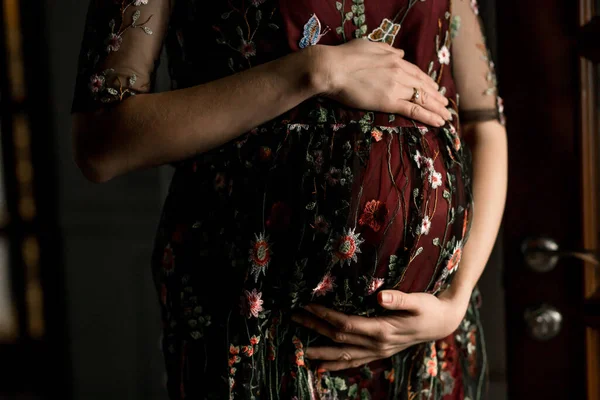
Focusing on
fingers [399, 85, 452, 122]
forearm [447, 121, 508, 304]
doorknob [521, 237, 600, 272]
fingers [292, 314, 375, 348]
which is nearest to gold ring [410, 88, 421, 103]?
fingers [399, 85, 452, 122]

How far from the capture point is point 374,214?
2.56ft

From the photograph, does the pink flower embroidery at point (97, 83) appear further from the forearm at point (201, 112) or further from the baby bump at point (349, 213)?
the baby bump at point (349, 213)

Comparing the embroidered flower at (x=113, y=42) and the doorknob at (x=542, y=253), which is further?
the doorknob at (x=542, y=253)

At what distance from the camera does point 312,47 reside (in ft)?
2.55

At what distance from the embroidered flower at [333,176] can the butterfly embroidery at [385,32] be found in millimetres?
207

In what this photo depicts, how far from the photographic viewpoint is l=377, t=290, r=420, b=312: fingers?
2.59 ft

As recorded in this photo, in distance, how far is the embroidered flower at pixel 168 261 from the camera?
0.85 metres

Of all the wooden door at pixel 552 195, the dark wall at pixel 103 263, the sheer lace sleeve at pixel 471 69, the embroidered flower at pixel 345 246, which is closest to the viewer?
the embroidered flower at pixel 345 246

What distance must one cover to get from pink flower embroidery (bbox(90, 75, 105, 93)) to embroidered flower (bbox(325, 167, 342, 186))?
31 centimetres

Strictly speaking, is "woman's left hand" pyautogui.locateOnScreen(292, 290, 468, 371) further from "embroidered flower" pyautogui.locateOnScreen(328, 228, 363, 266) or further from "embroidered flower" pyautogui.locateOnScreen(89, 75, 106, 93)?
"embroidered flower" pyautogui.locateOnScreen(89, 75, 106, 93)

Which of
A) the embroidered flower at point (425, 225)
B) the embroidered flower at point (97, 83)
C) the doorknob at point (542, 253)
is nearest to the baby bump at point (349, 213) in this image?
the embroidered flower at point (425, 225)

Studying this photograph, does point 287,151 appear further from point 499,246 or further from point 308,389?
point 499,246

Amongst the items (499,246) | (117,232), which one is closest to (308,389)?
(499,246)

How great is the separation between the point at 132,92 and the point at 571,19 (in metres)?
0.77
